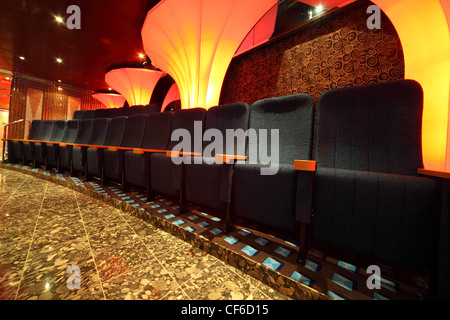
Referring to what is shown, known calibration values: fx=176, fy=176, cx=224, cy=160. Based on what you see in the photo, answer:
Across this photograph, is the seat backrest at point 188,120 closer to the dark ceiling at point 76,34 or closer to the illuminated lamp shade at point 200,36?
the illuminated lamp shade at point 200,36

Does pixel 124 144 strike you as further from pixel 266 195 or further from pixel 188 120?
pixel 266 195

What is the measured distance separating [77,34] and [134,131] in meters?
4.25

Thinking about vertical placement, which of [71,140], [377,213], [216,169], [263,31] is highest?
[263,31]

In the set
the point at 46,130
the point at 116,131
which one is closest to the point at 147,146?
the point at 116,131

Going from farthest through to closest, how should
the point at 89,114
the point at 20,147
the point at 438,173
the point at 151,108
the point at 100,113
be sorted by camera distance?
the point at 89,114 < the point at 100,113 < the point at 20,147 < the point at 151,108 < the point at 438,173

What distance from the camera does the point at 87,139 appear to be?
12.0ft

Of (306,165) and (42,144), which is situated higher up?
(42,144)

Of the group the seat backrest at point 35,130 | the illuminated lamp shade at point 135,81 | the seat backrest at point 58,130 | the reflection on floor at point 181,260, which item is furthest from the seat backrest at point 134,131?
the illuminated lamp shade at point 135,81

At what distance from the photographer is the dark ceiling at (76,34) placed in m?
3.60

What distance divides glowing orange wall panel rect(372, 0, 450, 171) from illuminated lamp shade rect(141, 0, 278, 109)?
1688mm

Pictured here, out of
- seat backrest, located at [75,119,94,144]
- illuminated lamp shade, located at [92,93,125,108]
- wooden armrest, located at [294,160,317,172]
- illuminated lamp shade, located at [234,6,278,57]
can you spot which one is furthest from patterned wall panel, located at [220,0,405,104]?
illuminated lamp shade, located at [92,93,125,108]

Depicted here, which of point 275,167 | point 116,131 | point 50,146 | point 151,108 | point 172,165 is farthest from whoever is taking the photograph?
point 151,108

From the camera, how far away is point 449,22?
1332 millimetres

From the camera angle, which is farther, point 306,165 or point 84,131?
point 84,131
